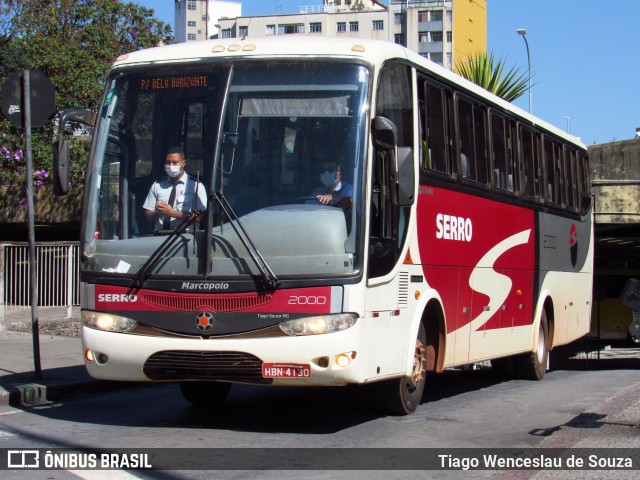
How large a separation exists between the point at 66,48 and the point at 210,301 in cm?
2066

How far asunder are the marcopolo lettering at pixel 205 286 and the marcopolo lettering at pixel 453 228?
2922 mm

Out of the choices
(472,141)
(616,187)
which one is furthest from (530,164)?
(616,187)

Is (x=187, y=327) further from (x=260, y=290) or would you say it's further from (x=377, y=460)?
(x=377, y=460)

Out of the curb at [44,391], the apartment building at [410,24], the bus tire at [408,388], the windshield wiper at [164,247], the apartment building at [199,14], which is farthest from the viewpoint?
the apartment building at [199,14]

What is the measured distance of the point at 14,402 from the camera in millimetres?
10914

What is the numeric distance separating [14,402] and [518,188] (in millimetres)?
7039

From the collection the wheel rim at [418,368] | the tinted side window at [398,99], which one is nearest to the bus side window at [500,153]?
the tinted side window at [398,99]

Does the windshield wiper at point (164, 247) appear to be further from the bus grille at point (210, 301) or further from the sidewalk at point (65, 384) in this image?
the sidewalk at point (65, 384)

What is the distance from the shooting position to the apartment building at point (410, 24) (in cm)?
11206

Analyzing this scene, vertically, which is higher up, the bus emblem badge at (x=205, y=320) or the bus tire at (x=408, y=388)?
the bus emblem badge at (x=205, y=320)

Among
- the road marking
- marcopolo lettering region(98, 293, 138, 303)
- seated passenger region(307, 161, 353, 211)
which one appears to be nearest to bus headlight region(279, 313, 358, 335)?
seated passenger region(307, 161, 353, 211)

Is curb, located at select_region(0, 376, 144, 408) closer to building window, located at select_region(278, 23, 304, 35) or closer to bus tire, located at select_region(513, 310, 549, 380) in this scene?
bus tire, located at select_region(513, 310, 549, 380)

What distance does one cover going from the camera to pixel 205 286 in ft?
28.1

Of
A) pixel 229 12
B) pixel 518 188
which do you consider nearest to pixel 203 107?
pixel 518 188
